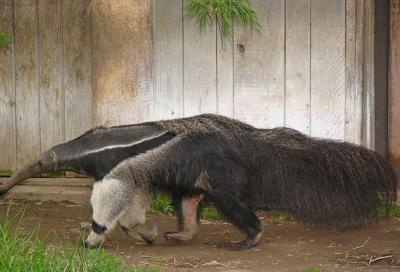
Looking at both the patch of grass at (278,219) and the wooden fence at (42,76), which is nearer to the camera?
the patch of grass at (278,219)

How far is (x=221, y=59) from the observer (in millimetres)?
9344

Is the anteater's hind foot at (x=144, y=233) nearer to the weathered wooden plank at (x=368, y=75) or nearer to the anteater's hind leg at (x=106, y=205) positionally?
the anteater's hind leg at (x=106, y=205)

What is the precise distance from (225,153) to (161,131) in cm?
61

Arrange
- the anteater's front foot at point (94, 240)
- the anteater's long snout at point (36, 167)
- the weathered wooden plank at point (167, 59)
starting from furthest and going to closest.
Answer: the weathered wooden plank at point (167, 59) < the anteater's long snout at point (36, 167) < the anteater's front foot at point (94, 240)

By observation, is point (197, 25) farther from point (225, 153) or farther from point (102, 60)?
point (225, 153)

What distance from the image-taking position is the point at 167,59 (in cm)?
940

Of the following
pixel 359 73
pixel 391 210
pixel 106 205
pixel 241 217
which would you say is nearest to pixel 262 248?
pixel 241 217

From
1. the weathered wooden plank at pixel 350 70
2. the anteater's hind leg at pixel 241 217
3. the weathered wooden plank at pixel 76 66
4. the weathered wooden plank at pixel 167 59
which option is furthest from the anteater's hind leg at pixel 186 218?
the weathered wooden plank at pixel 76 66

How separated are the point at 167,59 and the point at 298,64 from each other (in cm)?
132

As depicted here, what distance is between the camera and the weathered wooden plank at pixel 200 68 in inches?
368

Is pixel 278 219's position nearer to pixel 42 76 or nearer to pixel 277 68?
pixel 277 68

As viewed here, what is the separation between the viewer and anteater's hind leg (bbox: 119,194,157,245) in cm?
813

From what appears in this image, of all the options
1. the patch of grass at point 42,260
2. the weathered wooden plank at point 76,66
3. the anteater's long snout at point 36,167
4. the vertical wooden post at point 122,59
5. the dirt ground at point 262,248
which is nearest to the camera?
the patch of grass at point 42,260

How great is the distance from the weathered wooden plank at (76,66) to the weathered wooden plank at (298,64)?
2250 millimetres
